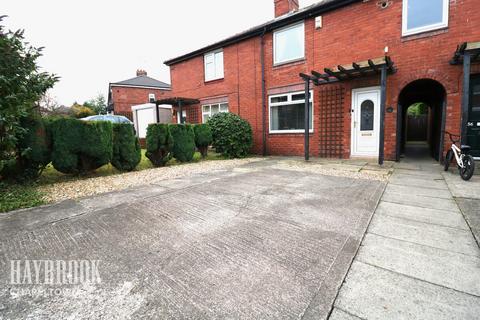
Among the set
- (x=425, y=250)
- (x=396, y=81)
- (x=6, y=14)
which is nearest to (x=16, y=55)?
(x=6, y=14)

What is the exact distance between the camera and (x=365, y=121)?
791 centimetres

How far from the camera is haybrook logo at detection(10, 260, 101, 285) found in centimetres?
178

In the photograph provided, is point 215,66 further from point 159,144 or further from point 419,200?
point 419,200

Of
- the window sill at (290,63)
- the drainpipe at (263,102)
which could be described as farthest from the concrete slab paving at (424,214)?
the window sill at (290,63)

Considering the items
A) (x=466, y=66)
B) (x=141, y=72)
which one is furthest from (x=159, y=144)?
(x=141, y=72)

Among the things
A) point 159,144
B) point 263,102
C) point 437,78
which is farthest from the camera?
point 263,102

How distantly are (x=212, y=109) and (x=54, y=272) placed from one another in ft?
36.8

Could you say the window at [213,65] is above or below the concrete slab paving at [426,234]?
above

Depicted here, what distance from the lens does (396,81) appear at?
7152mm

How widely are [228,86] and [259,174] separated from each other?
688 cm

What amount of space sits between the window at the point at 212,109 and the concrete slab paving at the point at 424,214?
9.56 m

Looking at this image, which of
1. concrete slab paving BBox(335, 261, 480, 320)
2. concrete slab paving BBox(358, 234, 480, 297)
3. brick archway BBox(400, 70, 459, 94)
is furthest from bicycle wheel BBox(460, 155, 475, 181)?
concrete slab paving BBox(335, 261, 480, 320)

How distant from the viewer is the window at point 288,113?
9.25m

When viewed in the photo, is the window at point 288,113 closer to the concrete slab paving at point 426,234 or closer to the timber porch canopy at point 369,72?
the timber porch canopy at point 369,72
